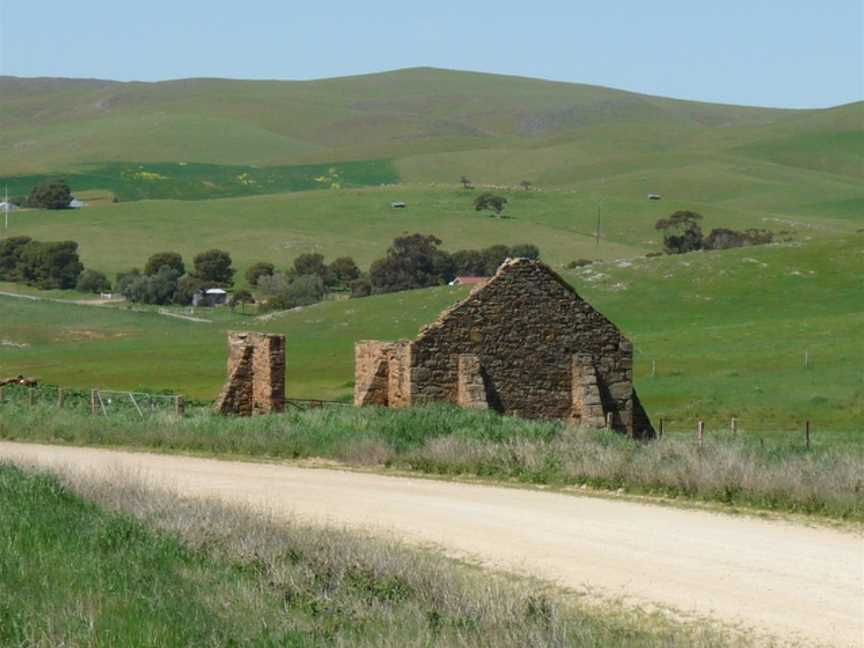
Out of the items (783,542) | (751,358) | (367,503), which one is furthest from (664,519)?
(751,358)

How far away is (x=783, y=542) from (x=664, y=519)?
2.21 m

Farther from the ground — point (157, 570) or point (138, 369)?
point (157, 570)

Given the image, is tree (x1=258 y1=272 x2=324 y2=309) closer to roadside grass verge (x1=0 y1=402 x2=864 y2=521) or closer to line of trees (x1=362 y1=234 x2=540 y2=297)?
line of trees (x1=362 y1=234 x2=540 y2=297)

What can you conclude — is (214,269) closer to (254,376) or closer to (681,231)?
(681,231)

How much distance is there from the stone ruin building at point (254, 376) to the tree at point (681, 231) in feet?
287

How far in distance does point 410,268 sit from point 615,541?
91414 mm

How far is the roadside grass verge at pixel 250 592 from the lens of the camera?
12.2 meters

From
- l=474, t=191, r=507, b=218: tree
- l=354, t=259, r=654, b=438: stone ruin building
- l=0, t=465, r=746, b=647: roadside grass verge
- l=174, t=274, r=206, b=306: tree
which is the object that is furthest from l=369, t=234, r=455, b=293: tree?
l=0, t=465, r=746, b=647: roadside grass verge

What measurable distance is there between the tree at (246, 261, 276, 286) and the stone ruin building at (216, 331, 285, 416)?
77300 millimetres

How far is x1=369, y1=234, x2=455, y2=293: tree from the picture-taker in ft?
352

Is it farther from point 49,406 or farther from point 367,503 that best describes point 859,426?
point 367,503

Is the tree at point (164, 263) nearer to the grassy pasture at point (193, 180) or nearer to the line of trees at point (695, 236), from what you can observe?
the line of trees at point (695, 236)

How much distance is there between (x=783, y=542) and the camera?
18812mm

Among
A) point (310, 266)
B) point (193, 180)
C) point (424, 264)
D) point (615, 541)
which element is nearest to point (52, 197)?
point (193, 180)
